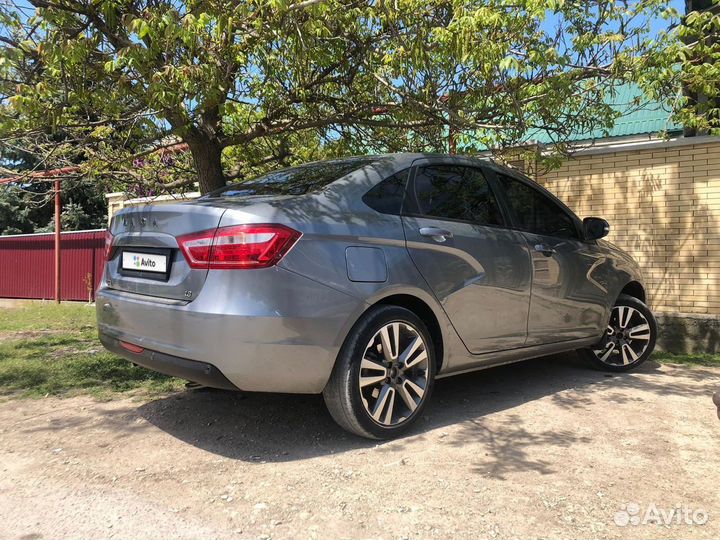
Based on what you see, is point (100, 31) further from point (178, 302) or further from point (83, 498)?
point (83, 498)

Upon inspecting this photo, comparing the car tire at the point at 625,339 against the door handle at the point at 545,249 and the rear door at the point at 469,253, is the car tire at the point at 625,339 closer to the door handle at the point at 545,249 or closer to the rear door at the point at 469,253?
Result: the door handle at the point at 545,249

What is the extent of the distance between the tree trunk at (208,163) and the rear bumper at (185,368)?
Result: 328cm

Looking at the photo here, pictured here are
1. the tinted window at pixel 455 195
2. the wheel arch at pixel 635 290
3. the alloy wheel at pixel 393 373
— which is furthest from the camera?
the wheel arch at pixel 635 290

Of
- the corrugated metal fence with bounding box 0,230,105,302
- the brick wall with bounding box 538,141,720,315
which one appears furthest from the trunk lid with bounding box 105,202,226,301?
Result: the corrugated metal fence with bounding box 0,230,105,302

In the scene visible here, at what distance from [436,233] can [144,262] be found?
5.89ft

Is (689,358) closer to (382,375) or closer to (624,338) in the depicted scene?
(624,338)

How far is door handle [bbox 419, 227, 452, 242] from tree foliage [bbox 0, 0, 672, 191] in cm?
158

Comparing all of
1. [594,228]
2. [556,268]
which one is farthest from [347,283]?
[594,228]

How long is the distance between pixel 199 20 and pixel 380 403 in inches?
112

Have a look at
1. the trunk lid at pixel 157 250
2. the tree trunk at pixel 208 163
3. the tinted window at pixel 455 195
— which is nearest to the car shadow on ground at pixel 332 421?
the trunk lid at pixel 157 250

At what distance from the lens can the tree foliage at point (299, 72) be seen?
4383 millimetres

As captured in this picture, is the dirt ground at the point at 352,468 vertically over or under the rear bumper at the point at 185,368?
under

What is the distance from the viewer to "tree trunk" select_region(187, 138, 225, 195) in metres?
6.26

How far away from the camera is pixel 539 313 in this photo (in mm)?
4453
